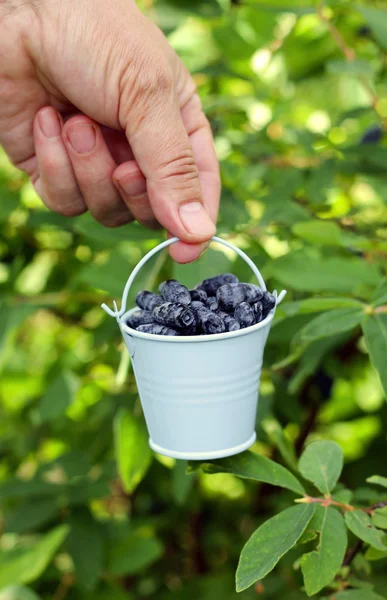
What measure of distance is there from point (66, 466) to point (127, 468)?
37 centimetres

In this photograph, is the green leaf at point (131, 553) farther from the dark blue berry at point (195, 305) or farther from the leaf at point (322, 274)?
the dark blue berry at point (195, 305)

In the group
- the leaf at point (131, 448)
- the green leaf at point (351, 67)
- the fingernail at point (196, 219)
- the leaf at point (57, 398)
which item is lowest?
the leaf at point (57, 398)

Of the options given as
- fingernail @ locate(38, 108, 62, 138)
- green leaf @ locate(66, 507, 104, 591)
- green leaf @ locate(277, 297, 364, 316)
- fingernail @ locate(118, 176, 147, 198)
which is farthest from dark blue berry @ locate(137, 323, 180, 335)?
green leaf @ locate(66, 507, 104, 591)

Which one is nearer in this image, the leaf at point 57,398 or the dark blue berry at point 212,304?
the dark blue berry at point 212,304

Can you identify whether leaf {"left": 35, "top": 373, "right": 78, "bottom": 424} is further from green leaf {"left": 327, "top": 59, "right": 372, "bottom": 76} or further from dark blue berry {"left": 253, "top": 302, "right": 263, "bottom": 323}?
green leaf {"left": 327, "top": 59, "right": 372, "bottom": 76}

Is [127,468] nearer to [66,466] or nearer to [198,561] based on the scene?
[66,466]

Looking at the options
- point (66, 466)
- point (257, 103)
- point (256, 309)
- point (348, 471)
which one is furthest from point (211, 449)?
point (257, 103)

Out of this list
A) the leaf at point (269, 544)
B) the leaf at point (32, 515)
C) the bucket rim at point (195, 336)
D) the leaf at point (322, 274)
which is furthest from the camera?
the leaf at point (32, 515)

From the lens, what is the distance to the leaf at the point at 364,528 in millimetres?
902

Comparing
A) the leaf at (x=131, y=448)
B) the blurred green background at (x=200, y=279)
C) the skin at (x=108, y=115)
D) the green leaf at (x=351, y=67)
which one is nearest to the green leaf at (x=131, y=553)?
the blurred green background at (x=200, y=279)

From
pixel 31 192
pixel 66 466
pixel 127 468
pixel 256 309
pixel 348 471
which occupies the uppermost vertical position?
pixel 256 309

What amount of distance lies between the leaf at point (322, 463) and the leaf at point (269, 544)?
0.17 feet

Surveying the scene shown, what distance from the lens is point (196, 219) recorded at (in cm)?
123

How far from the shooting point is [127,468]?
4.99 feet
